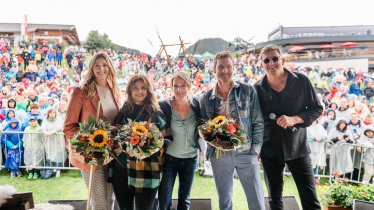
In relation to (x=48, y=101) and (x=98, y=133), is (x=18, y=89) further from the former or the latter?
(x=98, y=133)

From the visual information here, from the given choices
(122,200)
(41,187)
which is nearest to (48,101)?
(41,187)

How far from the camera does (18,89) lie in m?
10.2

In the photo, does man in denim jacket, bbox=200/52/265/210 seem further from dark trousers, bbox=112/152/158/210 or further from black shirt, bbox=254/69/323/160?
dark trousers, bbox=112/152/158/210

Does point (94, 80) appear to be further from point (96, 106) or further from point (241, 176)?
point (241, 176)

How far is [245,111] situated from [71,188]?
3260mm

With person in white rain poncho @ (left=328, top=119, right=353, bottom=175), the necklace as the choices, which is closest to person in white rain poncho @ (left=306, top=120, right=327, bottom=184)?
person in white rain poncho @ (left=328, top=119, right=353, bottom=175)

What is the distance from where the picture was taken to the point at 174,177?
290 cm

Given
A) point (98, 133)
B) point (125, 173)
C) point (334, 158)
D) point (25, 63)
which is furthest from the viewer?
point (25, 63)

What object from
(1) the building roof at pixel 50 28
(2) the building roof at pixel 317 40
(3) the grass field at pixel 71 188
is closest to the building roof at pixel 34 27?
(1) the building roof at pixel 50 28

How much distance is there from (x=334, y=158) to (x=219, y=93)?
3605 millimetres

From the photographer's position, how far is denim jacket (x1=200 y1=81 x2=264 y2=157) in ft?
9.11

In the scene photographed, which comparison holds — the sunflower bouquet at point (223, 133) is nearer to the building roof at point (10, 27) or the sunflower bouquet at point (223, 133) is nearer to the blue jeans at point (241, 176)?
the blue jeans at point (241, 176)

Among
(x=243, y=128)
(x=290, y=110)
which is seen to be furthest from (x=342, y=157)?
(x=243, y=128)

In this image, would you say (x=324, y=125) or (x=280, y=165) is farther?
(x=324, y=125)
